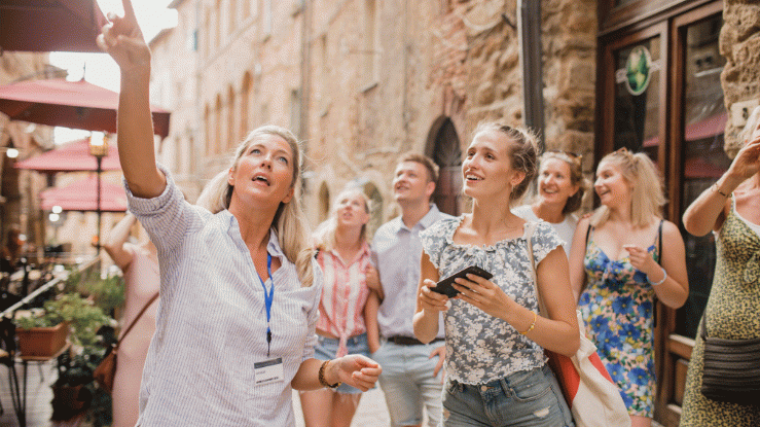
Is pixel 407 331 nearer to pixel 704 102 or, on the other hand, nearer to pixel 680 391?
pixel 680 391

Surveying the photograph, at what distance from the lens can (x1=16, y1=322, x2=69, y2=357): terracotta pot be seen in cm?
461

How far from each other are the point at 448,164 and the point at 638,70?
321 centimetres

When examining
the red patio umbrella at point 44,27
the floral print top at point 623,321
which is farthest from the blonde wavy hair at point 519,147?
the red patio umbrella at point 44,27

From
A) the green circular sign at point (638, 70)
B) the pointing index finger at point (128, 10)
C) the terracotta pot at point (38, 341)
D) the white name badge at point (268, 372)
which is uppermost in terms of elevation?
the green circular sign at point (638, 70)

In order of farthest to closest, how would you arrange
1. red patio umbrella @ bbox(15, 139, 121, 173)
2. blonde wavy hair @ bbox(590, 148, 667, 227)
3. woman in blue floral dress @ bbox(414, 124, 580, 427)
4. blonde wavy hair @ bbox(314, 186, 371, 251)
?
red patio umbrella @ bbox(15, 139, 121, 173), blonde wavy hair @ bbox(314, 186, 371, 251), blonde wavy hair @ bbox(590, 148, 667, 227), woman in blue floral dress @ bbox(414, 124, 580, 427)

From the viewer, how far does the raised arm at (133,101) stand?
1.39 m

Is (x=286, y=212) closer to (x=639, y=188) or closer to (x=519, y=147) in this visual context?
(x=519, y=147)

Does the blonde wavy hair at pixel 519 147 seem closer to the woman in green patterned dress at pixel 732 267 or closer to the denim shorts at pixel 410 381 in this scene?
the woman in green patterned dress at pixel 732 267

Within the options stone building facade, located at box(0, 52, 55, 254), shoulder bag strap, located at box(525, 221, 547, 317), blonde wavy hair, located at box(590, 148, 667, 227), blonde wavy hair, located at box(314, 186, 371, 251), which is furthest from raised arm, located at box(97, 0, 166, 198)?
stone building facade, located at box(0, 52, 55, 254)

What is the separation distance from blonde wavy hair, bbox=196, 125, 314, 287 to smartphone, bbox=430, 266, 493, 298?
0.45 m

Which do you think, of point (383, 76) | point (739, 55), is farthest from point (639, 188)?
point (383, 76)

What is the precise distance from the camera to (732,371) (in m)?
2.33

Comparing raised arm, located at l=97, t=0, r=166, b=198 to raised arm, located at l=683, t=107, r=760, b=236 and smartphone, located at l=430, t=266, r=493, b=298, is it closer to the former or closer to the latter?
smartphone, located at l=430, t=266, r=493, b=298

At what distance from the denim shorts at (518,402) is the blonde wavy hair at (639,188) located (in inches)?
49.5
